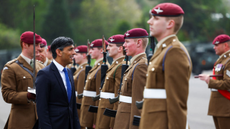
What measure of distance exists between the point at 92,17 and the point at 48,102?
53858 millimetres

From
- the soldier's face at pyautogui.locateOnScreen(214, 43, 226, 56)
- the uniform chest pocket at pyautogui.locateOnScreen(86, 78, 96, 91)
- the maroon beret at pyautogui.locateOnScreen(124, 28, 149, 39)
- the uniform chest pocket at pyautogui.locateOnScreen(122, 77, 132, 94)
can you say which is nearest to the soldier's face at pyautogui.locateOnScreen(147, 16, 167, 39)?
the uniform chest pocket at pyautogui.locateOnScreen(122, 77, 132, 94)

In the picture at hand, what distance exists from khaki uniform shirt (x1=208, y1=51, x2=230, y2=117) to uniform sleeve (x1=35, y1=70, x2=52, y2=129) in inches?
127

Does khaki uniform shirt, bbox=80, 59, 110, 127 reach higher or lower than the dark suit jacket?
lower

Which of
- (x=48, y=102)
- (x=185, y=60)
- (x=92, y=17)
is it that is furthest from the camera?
(x=92, y=17)

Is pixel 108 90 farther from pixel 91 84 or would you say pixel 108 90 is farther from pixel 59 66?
pixel 59 66

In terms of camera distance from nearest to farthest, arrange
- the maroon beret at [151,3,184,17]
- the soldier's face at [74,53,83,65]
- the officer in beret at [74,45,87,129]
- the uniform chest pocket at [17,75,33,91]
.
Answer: the maroon beret at [151,3,184,17]
the uniform chest pocket at [17,75,33,91]
the officer in beret at [74,45,87,129]
the soldier's face at [74,53,83,65]

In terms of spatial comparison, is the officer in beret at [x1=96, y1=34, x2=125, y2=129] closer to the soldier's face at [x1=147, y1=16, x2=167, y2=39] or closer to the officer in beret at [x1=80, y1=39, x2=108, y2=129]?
the officer in beret at [x1=80, y1=39, x2=108, y2=129]

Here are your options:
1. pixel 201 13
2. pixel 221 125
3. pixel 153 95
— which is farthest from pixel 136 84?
pixel 201 13

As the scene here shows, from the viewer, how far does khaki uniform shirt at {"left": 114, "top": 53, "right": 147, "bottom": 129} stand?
4.44 metres

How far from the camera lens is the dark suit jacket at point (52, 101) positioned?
12.4 feet

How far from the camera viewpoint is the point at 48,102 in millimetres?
3893

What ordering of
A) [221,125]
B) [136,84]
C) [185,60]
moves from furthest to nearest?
1. [221,125]
2. [136,84]
3. [185,60]

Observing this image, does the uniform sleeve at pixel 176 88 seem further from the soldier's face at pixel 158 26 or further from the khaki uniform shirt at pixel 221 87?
the khaki uniform shirt at pixel 221 87

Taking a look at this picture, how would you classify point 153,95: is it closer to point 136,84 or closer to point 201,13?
point 136,84
